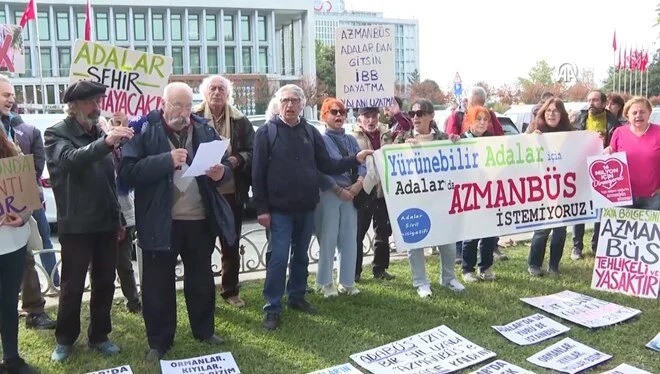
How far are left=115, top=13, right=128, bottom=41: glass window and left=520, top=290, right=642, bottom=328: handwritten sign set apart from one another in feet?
227

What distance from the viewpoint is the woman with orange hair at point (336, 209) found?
5520 mm

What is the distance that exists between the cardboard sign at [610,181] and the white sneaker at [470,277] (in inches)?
51.8

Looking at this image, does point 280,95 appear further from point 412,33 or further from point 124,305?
point 412,33

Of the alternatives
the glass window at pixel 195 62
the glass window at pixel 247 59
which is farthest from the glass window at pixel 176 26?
Answer: the glass window at pixel 247 59

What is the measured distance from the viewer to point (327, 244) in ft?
18.4

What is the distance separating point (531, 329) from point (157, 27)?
71382 mm

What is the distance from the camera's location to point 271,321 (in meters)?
5.04

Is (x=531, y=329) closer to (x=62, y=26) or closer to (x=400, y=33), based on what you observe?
(x=62, y=26)

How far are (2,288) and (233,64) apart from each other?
230 feet

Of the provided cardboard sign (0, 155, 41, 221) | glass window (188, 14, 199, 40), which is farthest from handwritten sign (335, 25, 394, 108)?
glass window (188, 14, 199, 40)

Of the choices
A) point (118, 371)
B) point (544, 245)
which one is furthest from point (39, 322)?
point (544, 245)

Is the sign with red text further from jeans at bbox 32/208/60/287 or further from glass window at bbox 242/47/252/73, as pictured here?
glass window at bbox 242/47/252/73

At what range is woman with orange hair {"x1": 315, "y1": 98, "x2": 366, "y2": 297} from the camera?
18.1 feet

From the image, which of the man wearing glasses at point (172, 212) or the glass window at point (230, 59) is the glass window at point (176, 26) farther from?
the man wearing glasses at point (172, 212)
